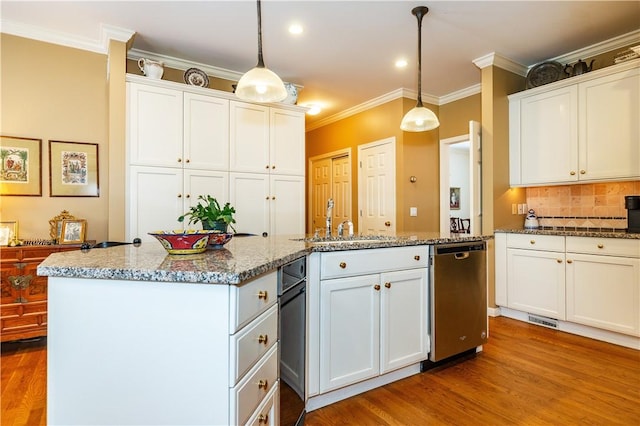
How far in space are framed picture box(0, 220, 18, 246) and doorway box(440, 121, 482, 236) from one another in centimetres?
350

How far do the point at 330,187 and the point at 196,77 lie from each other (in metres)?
2.95

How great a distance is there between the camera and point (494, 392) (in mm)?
2055

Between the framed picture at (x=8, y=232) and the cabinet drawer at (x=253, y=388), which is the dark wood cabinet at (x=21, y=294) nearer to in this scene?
the framed picture at (x=8, y=232)

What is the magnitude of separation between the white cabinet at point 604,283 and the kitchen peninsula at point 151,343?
3020mm

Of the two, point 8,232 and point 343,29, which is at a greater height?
point 343,29

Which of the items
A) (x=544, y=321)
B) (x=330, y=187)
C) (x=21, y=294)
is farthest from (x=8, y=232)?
(x=544, y=321)

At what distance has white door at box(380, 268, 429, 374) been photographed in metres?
2.07

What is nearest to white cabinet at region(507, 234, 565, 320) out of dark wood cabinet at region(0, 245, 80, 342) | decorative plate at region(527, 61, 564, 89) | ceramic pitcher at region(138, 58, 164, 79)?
decorative plate at region(527, 61, 564, 89)

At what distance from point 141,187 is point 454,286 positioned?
2717 mm

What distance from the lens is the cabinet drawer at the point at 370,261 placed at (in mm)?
1851

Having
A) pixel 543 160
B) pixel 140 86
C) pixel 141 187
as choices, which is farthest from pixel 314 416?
pixel 543 160

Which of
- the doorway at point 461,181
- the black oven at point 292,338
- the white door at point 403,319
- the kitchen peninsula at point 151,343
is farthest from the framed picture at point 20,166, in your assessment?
the doorway at point 461,181

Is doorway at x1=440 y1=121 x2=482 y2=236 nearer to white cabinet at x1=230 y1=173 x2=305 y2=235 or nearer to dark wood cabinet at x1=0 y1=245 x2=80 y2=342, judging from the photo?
white cabinet at x1=230 y1=173 x2=305 y2=235

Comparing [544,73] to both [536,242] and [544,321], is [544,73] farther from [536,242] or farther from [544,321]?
[544,321]
